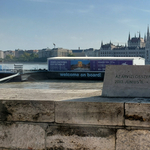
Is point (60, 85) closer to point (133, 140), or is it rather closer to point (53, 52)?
point (133, 140)

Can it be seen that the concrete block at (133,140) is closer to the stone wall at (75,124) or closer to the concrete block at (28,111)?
the stone wall at (75,124)

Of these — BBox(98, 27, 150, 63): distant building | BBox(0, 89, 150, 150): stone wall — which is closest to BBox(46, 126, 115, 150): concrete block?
BBox(0, 89, 150, 150): stone wall

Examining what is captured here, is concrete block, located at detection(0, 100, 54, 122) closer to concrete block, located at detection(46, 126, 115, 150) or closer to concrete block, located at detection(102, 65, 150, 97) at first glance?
concrete block, located at detection(46, 126, 115, 150)

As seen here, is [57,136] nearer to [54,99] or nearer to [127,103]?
[54,99]

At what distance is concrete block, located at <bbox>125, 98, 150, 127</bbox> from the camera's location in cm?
256

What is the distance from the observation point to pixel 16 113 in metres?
2.78

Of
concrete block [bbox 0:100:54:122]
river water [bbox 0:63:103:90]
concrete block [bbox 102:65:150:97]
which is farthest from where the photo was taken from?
river water [bbox 0:63:103:90]

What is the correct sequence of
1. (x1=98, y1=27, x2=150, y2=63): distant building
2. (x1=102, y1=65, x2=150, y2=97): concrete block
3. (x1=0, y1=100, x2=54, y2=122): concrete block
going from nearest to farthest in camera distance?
1. (x1=0, y1=100, x2=54, y2=122): concrete block
2. (x1=102, y1=65, x2=150, y2=97): concrete block
3. (x1=98, y1=27, x2=150, y2=63): distant building

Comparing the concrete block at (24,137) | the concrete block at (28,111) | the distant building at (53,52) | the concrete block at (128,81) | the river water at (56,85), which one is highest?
the distant building at (53,52)

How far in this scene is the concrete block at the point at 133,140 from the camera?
2.54 m

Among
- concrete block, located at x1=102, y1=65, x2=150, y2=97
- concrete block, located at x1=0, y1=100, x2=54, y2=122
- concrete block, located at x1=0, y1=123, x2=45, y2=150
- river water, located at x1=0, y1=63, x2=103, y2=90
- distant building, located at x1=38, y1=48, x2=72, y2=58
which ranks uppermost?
distant building, located at x1=38, y1=48, x2=72, y2=58

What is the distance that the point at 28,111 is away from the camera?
2756mm

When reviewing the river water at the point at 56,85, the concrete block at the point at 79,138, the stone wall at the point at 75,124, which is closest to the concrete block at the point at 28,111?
the stone wall at the point at 75,124

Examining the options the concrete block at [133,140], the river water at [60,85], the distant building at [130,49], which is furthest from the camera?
the distant building at [130,49]
